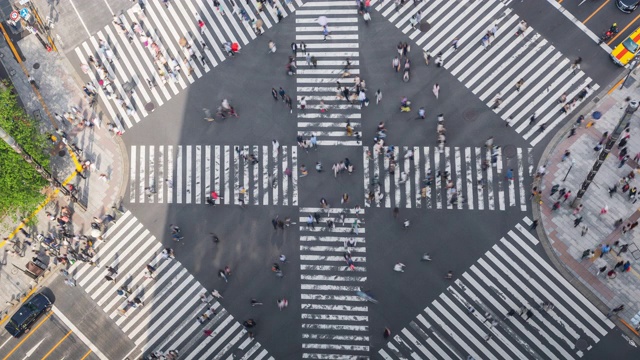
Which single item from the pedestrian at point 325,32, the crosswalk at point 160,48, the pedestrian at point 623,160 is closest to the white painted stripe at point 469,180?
the pedestrian at point 623,160

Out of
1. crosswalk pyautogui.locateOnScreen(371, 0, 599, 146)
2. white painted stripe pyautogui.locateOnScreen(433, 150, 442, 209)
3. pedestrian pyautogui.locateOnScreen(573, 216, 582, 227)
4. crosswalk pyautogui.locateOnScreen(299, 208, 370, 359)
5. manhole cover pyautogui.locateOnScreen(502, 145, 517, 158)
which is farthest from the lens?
crosswalk pyautogui.locateOnScreen(371, 0, 599, 146)

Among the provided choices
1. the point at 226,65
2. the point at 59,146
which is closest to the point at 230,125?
the point at 226,65

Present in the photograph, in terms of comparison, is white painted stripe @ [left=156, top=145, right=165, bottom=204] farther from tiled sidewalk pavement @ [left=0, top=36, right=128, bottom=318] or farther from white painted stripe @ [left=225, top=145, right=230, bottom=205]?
white painted stripe @ [left=225, top=145, right=230, bottom=205]

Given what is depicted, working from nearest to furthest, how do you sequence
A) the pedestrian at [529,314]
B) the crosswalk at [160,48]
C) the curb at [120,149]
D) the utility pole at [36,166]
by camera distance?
the utility pole at [36,166], the pedestrian at [529,314], the curb at [120,149], the crosswalk at [160,48]

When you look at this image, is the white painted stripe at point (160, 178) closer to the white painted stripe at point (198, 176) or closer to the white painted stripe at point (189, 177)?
the white painted stripe at point (189, 177)

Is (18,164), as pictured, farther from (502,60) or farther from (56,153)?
(502,60)

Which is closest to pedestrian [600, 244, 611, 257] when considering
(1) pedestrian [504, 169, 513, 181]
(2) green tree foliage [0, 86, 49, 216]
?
(1) pedestrian [504, 169, 513, 181]

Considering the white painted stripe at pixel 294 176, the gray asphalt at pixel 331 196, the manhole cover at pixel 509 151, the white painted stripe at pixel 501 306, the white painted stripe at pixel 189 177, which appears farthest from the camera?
the white painted stripe at pixel 189 177

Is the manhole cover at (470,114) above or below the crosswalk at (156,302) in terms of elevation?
above
